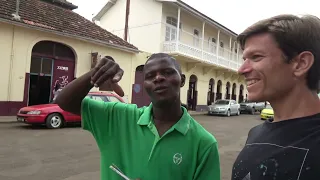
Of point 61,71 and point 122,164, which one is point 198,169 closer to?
point 122,164

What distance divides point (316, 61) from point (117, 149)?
113 centimetres

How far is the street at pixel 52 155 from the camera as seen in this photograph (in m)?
5.40

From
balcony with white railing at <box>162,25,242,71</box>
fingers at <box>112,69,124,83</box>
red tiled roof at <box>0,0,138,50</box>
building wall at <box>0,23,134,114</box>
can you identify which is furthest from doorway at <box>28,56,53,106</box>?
fingers at <box>112,69,124,83</box>

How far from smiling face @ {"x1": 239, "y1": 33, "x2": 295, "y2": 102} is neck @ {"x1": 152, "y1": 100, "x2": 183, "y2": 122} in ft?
1.56

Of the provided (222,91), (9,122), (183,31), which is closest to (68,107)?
(9,122)

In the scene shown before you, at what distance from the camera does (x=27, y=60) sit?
14297mm

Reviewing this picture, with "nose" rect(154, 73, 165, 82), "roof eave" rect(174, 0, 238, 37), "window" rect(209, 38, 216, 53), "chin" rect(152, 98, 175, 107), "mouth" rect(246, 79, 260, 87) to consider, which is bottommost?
"chin" rect(152, 98, 175, 107)

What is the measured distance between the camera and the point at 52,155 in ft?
22.5

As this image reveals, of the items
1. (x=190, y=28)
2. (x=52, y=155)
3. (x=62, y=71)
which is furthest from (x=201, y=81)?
(x=52, y=155)

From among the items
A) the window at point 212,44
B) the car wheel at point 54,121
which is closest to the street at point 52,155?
the car wheel at point 54,121

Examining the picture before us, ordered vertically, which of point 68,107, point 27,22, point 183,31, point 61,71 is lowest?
point 68,107

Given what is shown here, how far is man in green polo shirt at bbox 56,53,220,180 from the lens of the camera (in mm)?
1587

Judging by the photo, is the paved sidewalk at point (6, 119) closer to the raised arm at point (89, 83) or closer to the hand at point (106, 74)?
the raised arm at point (89, 83)

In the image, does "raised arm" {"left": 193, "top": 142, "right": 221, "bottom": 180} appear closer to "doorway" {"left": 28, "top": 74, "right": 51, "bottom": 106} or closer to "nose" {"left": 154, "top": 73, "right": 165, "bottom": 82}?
"nose" {"left": 154, "top": 73, "right": 165, "bottom": 82}
